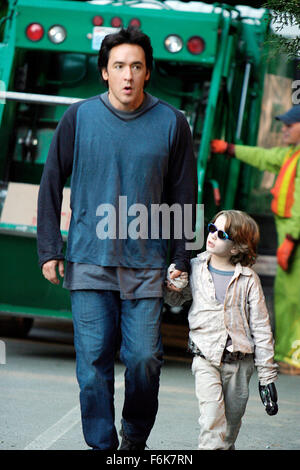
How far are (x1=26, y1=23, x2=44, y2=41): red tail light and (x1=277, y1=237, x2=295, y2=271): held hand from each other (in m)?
2.18

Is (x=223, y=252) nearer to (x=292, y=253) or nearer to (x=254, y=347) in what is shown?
(x=254, y=347)

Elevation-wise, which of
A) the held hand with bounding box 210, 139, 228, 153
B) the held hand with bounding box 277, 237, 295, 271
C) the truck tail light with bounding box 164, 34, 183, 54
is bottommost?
the held hand with bounding box 277, 237, 295, 271

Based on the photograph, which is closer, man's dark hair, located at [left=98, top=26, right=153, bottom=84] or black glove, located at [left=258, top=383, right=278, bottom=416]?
black glove, located at [left=258, top=383, right=278, bottom=416]

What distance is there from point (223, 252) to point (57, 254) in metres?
0.65

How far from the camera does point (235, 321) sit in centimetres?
398

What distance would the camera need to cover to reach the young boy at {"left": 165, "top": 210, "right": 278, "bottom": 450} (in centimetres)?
390

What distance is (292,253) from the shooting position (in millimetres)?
7191

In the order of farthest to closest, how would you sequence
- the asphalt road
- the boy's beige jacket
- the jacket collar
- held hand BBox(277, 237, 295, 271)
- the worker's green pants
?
1. the worker's green pants
2. held hand BBox(277, 237, 295, 271)
3. the asphalt road
4. the jacket collar
5. the boy's beige jacket

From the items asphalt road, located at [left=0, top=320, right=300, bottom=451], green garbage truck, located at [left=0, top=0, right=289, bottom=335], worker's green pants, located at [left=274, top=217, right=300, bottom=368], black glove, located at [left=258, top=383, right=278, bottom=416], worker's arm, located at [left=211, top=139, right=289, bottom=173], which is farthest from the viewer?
worker's arm, located at [left=211, top=139, right=289, bottom=173]

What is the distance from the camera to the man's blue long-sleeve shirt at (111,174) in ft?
12.8

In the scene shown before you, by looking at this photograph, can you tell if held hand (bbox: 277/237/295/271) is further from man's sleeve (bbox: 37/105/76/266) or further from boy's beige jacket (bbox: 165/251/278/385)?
man's sleeve (bbox: 37/105/76/266)

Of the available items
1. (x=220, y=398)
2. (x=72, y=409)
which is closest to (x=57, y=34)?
(x=72, y=409)

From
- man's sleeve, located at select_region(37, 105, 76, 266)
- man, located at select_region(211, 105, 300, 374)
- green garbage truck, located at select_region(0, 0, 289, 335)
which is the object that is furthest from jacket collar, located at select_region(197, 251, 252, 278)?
man, located at select_region(211, 105, 300, 374)
